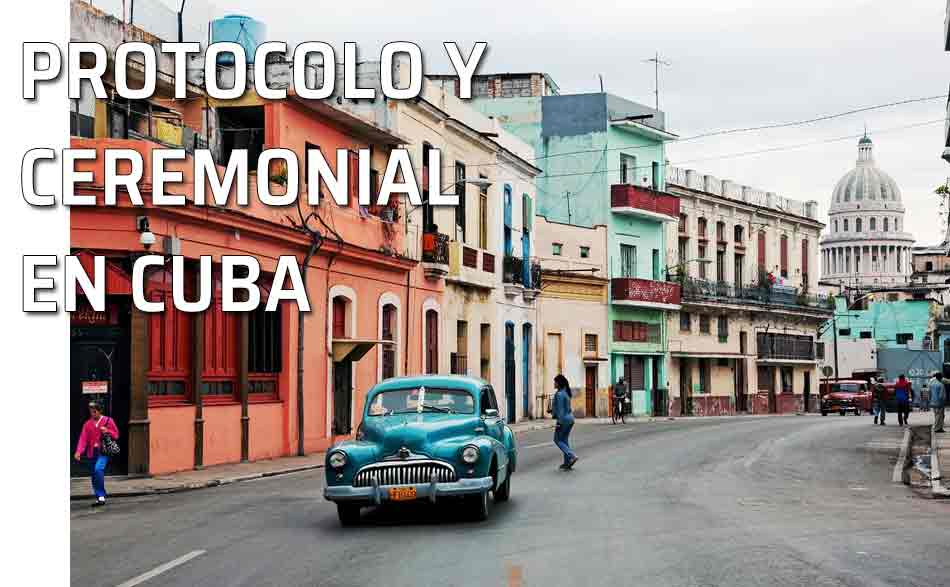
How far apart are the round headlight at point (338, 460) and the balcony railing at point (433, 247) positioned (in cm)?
2299

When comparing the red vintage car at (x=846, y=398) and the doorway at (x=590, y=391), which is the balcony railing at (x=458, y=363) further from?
the red vintage car at (x=846, y=398)

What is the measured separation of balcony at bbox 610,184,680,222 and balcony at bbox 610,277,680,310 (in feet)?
10.2

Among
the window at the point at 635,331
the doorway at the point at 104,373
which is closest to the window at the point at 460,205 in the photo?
the doorway at the point at 104,373

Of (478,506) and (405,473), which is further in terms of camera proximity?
(478,506)

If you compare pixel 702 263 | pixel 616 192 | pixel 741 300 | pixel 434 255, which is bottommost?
pixel 741 300

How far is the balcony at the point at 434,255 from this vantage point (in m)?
37.9

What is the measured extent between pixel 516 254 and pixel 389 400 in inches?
1248

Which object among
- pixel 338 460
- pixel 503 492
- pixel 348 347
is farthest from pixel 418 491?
pixel 348 347

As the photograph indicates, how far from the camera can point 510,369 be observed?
4709cm

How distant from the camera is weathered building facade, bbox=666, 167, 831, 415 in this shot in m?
65.6

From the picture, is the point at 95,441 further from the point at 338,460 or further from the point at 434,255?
the point at 434,255

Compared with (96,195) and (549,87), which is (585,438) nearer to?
(96,195)

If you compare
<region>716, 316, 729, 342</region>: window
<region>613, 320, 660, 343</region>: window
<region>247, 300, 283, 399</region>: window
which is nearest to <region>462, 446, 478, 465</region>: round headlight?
<region>247, 300, 283, 399</region>: window

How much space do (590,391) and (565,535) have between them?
43.4 m
